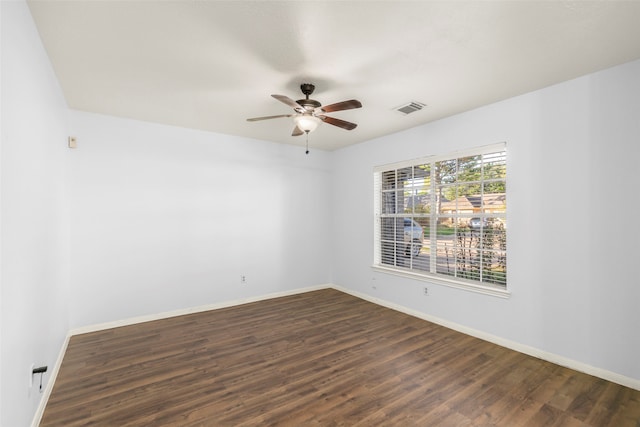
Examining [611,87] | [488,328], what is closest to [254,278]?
[488,328]

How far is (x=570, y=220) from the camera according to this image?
113 inches

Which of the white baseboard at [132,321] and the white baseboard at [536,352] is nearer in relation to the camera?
the white baseboard at [132,321]

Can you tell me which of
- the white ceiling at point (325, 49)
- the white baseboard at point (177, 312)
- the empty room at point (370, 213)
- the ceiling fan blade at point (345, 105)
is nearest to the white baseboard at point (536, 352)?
the empty room at point (370, 213)

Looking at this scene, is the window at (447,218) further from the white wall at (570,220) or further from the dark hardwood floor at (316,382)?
the dark hardwood floor at (316,382)

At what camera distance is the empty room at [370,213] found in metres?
1.99

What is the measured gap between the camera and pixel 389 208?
4.95 metres

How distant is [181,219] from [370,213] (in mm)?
3015

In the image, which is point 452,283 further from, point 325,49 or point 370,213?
point 325,49

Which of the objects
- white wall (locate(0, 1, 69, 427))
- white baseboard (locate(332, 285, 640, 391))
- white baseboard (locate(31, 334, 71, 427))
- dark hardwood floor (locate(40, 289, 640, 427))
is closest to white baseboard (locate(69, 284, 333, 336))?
dark hardwood floor (locate(40, 289, 640, 427))

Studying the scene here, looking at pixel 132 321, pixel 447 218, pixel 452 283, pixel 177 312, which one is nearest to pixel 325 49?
pixel 447 218

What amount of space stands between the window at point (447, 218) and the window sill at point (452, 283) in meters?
0.02

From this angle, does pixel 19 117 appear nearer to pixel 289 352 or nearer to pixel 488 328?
pixel 289 352

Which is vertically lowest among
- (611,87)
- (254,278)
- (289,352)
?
(289,352)

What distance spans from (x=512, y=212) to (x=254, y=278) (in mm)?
3816
